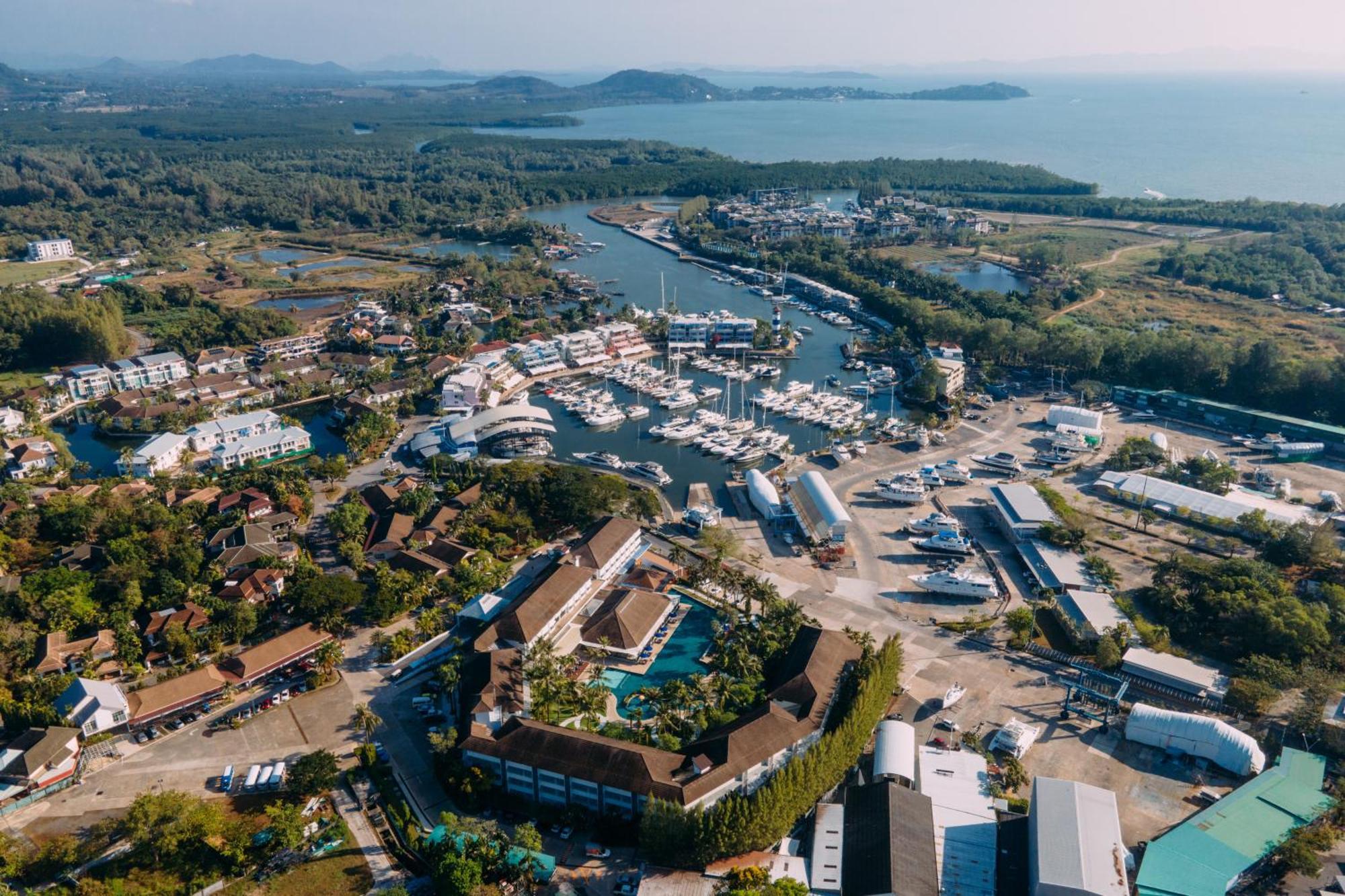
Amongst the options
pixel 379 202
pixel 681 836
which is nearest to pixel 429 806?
pixel 681 836

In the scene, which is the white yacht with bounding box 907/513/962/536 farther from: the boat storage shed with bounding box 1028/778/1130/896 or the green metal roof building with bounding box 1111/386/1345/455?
the green metal roof building with bounding box 1111/386/1345/455

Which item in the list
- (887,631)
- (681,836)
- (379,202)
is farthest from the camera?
(379,202)

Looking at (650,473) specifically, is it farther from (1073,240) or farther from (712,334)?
(1073,240)

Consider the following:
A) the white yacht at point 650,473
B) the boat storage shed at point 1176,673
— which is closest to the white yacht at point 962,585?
the boat storage shed at point 1176,673

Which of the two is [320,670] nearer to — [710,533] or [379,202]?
[710,533]

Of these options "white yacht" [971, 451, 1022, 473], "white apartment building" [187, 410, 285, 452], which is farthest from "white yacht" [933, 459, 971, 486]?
Result: "white apartment building" [187, 410, 285, 452]

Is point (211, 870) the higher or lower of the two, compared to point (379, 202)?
lower

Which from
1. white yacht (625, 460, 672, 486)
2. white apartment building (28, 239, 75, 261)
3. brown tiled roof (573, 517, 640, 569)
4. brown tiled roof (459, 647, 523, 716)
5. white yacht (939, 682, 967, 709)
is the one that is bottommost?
white yacht (939, 682, 967, 709)
